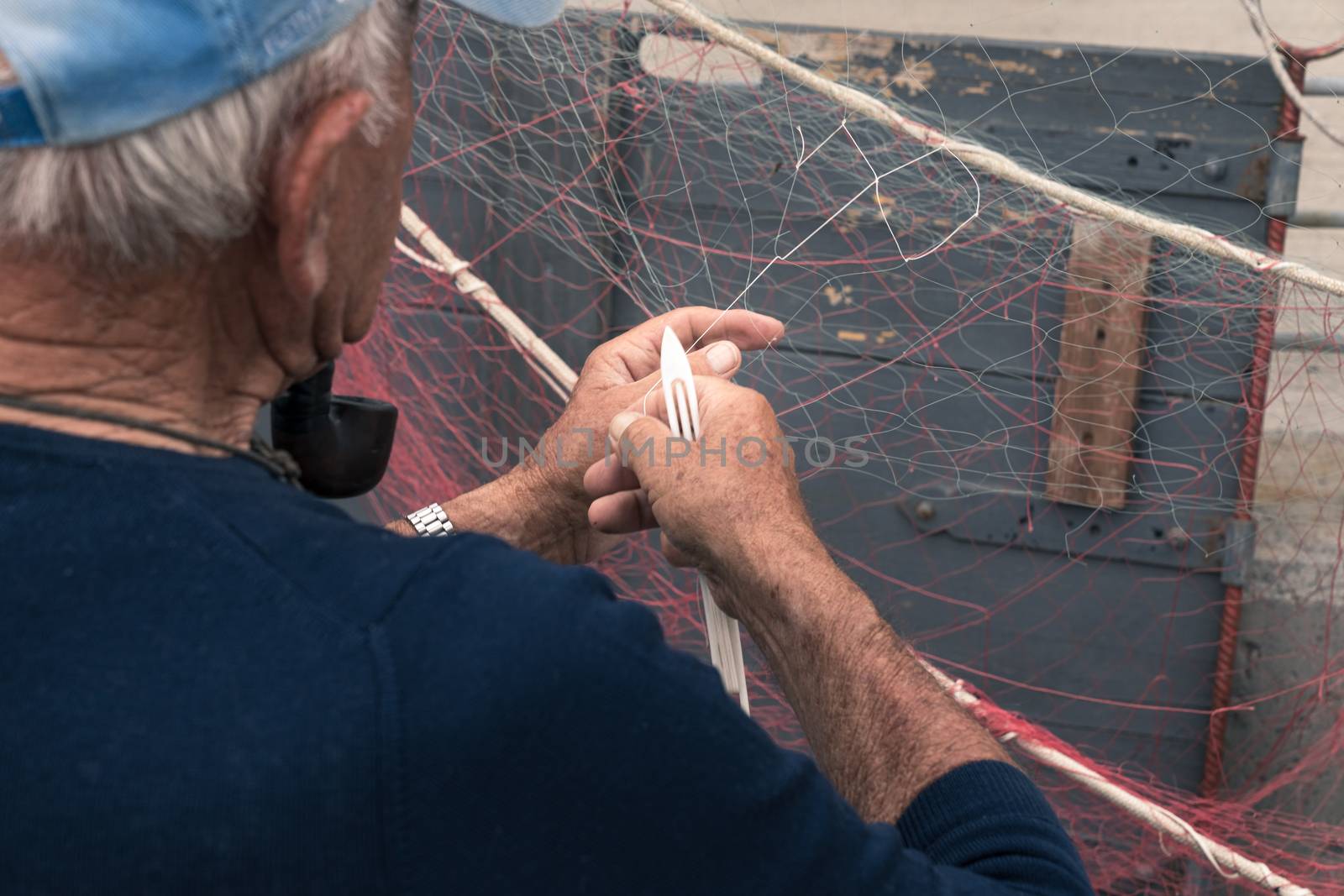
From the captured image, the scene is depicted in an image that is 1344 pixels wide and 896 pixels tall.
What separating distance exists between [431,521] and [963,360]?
1.25 m

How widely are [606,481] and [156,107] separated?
0.69 metres

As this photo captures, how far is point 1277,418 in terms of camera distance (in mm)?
2129

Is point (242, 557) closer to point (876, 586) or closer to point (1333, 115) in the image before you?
point (876, 586)

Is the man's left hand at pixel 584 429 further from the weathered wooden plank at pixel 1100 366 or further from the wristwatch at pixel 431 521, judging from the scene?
the weathered wooden plank at pixel 1100 366

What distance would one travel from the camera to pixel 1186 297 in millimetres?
1964

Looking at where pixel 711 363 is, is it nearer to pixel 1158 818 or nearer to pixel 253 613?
pixel 253 613

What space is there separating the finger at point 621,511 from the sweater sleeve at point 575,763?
0.53 meters

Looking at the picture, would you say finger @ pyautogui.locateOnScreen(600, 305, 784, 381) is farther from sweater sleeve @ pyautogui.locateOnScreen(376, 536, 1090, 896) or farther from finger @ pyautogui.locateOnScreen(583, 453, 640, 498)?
sweater sleeve @ pyautogui.locateOnScreen(376, 536, 1090, 896)

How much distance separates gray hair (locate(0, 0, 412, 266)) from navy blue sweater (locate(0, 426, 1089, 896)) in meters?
0.13

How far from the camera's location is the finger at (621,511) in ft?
4.15

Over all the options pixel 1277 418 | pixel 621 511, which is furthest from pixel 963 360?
pixel 621 511

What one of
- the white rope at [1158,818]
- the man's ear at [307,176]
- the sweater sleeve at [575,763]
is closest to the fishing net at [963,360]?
the white rope at [1158,818]

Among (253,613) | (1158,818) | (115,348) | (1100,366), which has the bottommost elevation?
(1158,818)

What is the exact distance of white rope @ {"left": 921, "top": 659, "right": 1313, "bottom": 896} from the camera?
5.21 ft
